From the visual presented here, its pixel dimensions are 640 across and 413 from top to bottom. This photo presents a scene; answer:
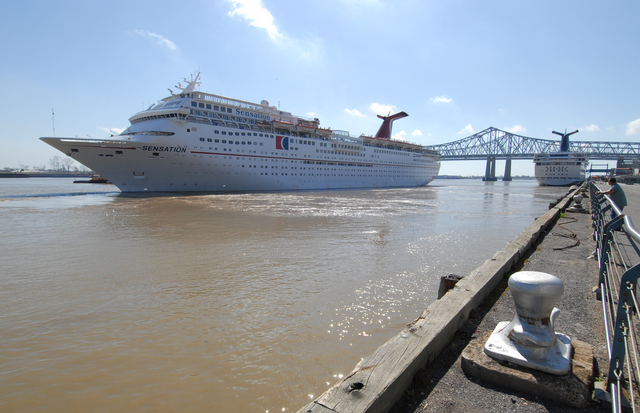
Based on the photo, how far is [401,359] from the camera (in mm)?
2236

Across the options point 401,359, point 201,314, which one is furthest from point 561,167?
point 401,359

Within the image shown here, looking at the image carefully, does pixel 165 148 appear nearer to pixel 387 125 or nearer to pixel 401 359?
pixel 401 359

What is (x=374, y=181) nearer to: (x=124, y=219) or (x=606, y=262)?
(x=124, y=219)

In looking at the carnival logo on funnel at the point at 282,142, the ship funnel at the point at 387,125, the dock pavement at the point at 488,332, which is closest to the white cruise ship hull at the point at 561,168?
the ship funnel at the point at 387,125

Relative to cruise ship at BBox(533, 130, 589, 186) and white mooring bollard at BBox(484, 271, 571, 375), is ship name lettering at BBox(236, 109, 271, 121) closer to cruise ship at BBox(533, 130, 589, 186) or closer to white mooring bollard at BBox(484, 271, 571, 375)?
white mooring bollard at BBox(484, 271, 571, 375)

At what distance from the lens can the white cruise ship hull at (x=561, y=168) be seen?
66.6 m

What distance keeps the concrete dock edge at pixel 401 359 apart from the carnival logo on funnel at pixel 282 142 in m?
35.2

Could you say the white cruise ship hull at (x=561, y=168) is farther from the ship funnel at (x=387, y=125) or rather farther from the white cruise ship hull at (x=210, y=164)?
the white cruise ship hull at (x=210, y=164)

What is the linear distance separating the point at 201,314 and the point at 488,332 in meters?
3.71

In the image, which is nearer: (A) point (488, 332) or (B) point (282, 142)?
(A) point (488, 332)

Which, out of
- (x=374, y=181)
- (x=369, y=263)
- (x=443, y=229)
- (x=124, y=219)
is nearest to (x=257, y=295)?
(x=369, y=263)

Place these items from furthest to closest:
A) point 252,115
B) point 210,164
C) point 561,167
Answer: point 561,167
point 252,115
point 210,164

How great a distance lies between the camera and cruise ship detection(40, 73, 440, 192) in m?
27.8

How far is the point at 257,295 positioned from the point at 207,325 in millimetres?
1117
